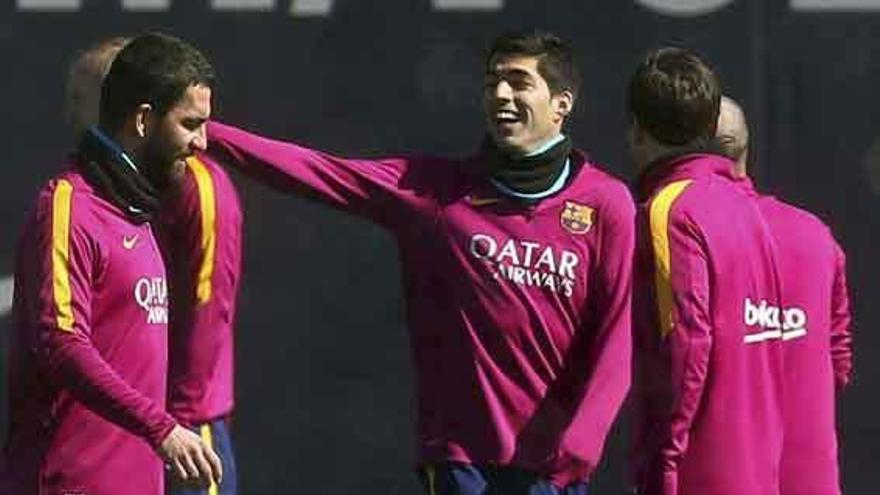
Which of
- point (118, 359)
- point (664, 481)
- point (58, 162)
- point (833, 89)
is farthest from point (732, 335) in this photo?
point (58, 162)

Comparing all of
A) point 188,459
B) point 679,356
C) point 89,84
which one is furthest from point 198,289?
point 679,356

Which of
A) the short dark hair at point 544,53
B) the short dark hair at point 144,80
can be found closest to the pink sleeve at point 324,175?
the short dark hair at point 544,53

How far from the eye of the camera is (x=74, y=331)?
5176 mm

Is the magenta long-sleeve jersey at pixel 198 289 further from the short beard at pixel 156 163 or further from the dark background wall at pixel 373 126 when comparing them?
the dark background wall at pixel 373 126

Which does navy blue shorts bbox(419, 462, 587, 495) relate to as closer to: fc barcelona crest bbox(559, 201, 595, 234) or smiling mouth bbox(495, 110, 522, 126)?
fc barcelona crest bbox(559, 201, 595, 234)

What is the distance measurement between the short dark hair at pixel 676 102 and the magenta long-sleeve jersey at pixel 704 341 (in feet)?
0.20

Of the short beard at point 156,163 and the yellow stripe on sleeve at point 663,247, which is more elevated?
→ the short beard at point 156,163

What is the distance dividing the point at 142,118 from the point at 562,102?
0.97m

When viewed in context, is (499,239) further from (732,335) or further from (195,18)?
(195,18)

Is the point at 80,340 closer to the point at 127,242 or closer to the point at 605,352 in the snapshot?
the point at 127,242

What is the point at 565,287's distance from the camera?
18.8 ft

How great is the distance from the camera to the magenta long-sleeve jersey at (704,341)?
5.39 metres

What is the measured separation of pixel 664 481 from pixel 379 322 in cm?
235

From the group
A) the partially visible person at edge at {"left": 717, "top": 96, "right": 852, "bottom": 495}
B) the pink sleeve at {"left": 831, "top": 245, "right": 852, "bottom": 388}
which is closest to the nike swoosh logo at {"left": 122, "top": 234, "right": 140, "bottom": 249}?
the partially visible person at edge at {"left": 717, "top": 96, "right": 852, "bottom": 495}
